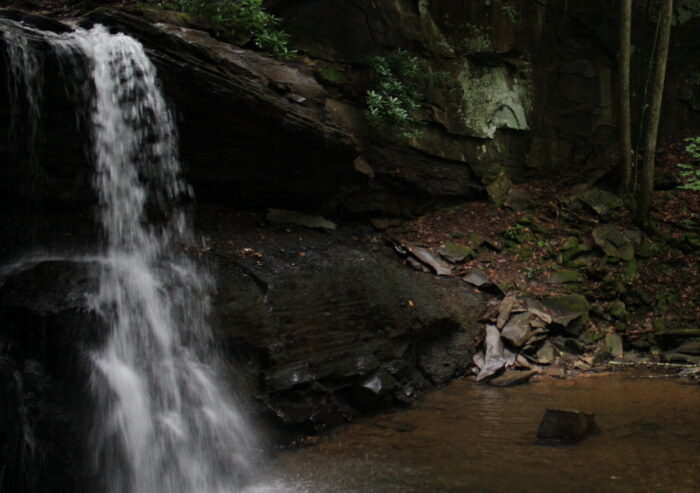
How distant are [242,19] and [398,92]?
10.1 ft

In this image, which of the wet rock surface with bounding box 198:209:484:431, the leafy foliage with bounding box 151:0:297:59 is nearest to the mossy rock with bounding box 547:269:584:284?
the wet rock surface with bounding box 198:209:484:431

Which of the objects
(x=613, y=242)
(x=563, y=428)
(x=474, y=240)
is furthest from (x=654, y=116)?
(x=563, y=428)

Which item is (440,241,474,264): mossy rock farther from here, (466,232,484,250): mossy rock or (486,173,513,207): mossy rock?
(486,173,513,207): mossy rock

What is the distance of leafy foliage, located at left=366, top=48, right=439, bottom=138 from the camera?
9367mm

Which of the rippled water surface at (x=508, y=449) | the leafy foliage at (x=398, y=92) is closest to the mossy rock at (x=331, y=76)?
the leafy foliage at (x=398, y=92)

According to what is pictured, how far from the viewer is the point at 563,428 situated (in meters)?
4.80

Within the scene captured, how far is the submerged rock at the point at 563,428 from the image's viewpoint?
478cm

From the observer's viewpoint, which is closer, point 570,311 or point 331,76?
point 570,311

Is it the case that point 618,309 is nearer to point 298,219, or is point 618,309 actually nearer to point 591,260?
point 591,260

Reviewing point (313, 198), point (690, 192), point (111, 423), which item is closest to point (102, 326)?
point (111, 423)

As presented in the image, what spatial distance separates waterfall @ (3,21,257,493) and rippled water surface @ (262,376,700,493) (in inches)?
32.3

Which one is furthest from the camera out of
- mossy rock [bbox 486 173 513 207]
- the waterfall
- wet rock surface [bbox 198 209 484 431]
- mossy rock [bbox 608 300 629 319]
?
mossy rock [bbox 486 173 513 207]

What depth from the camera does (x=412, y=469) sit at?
14.4 ft

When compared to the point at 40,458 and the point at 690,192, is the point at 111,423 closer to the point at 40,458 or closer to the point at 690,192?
the point at 40,458
